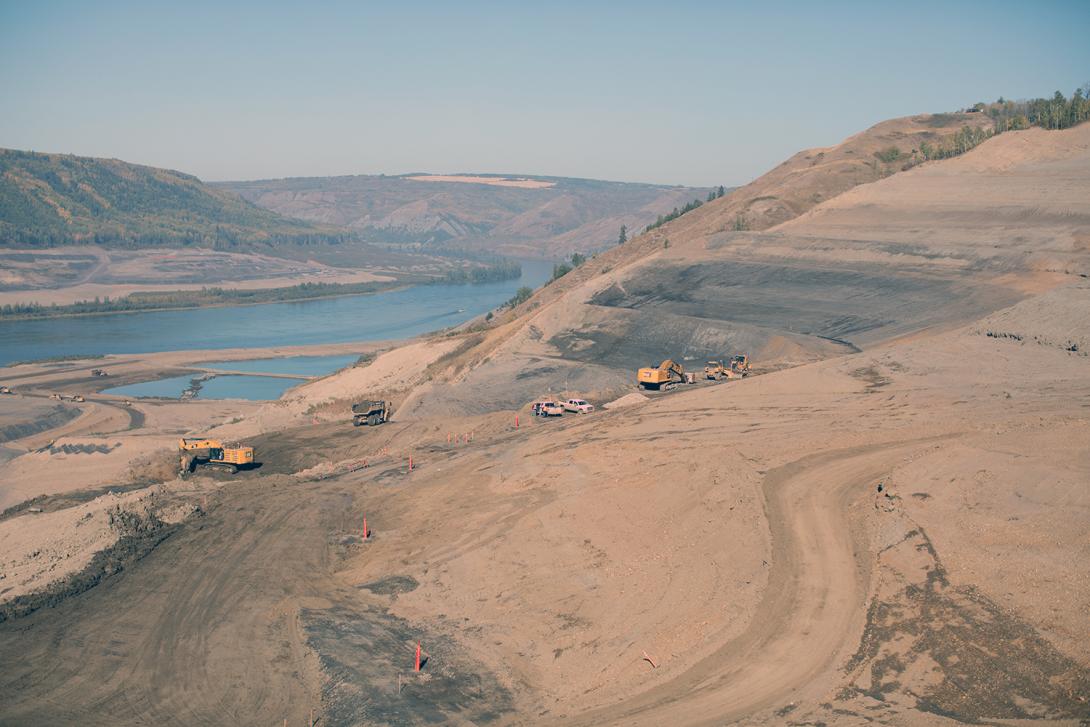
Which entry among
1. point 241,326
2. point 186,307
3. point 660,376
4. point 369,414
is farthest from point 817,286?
point 186,307

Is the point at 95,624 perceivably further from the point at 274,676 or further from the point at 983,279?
the point at 983,279

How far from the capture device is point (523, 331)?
55188mm

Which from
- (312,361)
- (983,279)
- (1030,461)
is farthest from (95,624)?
(312,361)

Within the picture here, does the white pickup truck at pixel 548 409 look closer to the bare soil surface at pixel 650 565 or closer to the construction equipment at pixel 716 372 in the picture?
the bare soil surface at pixel 650 565

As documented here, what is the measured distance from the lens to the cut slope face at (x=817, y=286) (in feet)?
165

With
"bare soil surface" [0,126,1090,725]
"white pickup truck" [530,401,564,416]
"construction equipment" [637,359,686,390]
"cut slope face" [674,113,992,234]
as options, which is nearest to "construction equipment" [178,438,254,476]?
"bare soil surface" [0,126,1090,725]

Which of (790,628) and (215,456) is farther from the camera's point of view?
(215,456)

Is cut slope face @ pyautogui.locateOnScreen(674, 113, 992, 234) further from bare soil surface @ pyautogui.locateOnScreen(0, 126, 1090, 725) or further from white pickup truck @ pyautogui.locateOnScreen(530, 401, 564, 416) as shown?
white pickup truck @ pyautogui.locateOnScreen(530, 401, 564, 416)

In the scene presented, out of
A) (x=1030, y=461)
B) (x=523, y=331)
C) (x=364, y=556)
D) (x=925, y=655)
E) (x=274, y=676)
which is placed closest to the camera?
(x=925, y=655)

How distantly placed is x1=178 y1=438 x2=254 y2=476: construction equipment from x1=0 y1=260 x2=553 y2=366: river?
266 ft

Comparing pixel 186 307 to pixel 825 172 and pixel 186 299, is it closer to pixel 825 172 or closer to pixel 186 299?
pixel 186 299

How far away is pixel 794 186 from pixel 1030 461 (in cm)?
5891

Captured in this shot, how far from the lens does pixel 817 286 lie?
55438mm

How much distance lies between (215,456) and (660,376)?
22.4 meters
